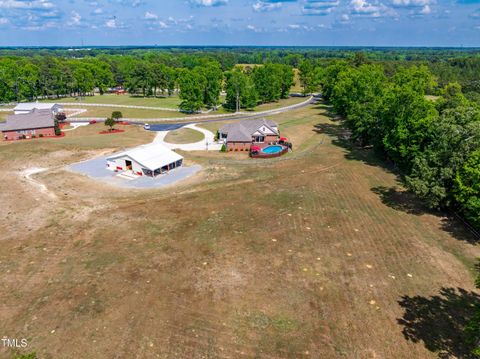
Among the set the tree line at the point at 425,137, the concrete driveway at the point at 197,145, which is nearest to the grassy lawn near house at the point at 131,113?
the concrete driveway at the point at 197,145

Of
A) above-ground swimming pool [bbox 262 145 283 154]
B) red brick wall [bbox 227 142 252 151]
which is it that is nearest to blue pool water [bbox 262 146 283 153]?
above-ground swimming pool [bbox 262 145 283 154]

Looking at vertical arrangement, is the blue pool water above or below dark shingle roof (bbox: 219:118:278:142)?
below

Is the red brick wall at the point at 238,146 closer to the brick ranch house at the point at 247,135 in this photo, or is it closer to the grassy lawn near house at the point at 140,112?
the brick ranch house at the point at 247,135

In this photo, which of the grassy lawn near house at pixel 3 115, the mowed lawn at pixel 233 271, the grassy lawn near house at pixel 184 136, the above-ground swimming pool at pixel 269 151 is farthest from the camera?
the grassy lawn near house at pixel 3 115

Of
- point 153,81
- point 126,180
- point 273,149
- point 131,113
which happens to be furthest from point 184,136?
point 153,81

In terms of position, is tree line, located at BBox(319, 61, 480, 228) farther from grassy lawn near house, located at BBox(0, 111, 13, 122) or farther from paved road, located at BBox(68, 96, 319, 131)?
grassy lawn near house, located at BBox(0, 111, 13, 122)

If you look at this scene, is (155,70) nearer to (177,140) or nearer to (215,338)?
(177,140)
